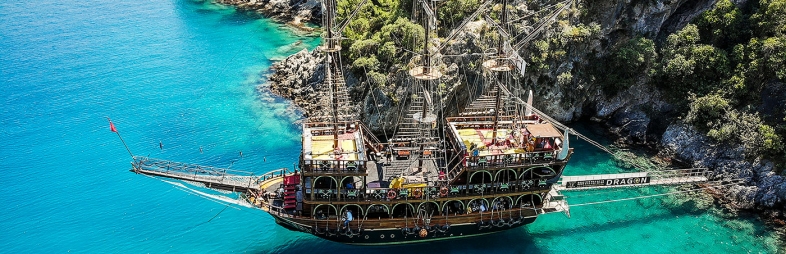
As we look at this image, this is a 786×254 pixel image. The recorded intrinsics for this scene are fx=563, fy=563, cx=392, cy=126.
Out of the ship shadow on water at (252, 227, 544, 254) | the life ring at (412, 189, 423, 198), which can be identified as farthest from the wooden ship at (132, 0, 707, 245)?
the ship shadow on water at (252, 227, 544, 254)

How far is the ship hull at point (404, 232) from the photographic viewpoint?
96.2ft

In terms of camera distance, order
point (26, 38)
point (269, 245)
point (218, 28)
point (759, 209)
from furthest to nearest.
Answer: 1. point (218, 28)
2. point (26, 38)
3. point (759, 209)
4. point (269, 245)

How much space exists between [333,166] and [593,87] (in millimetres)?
24404

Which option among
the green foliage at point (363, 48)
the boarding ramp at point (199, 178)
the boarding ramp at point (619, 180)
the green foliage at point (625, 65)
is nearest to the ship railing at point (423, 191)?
the boarding ramp at point (619, 180)

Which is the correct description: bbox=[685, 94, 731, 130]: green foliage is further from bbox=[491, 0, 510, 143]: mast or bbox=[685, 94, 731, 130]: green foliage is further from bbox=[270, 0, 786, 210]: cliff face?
bbox=[491, 0, 510, 143]: mast

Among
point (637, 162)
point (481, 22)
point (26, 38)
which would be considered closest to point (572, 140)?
point (637, 162)

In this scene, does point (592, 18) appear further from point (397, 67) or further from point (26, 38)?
point (26, 38)

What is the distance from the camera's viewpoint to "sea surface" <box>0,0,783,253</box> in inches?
1241

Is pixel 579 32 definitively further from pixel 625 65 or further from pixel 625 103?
pixel 625 103

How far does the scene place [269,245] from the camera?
3119 cm

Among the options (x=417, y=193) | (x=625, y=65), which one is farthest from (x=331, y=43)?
(x=625, y=65)

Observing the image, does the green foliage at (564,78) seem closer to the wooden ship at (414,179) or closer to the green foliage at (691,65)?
the green foliage at (691,65)

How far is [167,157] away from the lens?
3988cm

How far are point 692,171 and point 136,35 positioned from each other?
61.0 m
